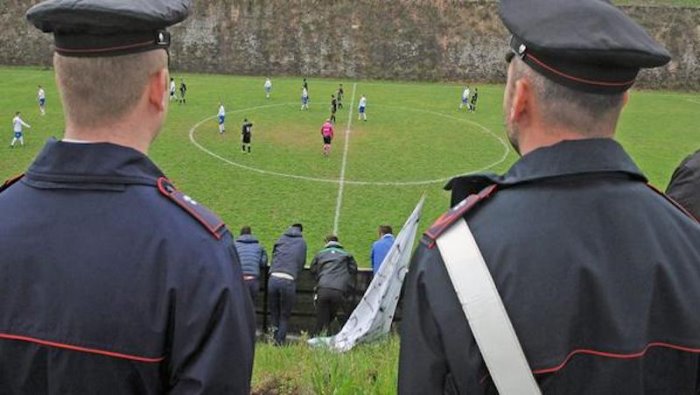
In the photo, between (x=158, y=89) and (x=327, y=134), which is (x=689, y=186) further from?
(x=327, y=134)

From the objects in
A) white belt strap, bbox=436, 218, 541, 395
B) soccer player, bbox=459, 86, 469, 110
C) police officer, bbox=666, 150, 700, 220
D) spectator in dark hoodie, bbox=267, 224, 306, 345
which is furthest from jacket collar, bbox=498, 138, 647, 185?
soccer player, bbox=459, 86, 469, 110

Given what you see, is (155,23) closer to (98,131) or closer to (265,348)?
(98,131)

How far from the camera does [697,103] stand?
38719mm

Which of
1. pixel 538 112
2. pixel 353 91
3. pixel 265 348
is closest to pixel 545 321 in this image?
pixel 538 112

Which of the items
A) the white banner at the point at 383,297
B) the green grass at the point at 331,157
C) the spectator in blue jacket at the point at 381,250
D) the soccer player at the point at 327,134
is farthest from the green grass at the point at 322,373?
the soccer player at the point at 327,134

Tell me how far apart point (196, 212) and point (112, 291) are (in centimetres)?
40

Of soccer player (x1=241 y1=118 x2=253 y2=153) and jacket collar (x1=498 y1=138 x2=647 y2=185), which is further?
soccer player (x1=241 y1=118 x2=253 y2=153)

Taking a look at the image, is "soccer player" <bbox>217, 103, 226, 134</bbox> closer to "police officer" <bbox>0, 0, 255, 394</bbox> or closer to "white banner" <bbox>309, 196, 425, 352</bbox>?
"white banner" <bbox>309, 196, 425, 352</bbox>

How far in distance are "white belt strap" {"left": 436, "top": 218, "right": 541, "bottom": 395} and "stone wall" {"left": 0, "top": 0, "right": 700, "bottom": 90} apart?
40856mm

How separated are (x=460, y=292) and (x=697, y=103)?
40.6 metres

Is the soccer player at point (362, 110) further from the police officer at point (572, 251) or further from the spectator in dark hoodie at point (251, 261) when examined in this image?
the police officer at point (572, 251)

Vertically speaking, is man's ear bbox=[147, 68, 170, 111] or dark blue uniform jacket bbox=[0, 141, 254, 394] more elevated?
man's ear bbox=[147, 68, 170, 111]

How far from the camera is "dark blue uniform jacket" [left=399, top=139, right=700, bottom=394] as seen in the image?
8.29ft

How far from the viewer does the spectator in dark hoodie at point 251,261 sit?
31.5ft
